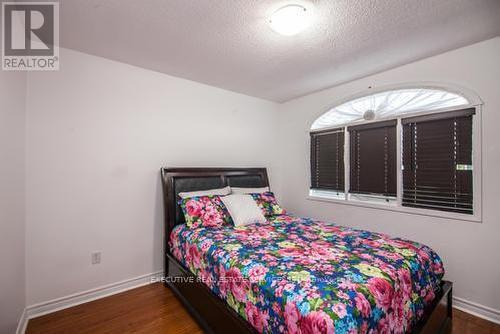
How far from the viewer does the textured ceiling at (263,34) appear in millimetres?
1684

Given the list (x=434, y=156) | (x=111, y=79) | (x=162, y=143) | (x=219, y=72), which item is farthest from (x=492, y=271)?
(x=111, y=79)

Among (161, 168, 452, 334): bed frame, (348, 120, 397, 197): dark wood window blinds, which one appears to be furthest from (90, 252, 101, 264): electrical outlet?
(348, 120, 397, 197): dark wood window blinds

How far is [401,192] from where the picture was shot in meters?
2.68

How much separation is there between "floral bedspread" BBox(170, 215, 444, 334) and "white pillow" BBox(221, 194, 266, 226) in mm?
259

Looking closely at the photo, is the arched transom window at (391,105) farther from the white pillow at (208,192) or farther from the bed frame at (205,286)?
the white pillow at (208,192)

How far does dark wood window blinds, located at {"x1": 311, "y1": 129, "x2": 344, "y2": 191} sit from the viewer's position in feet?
10.9

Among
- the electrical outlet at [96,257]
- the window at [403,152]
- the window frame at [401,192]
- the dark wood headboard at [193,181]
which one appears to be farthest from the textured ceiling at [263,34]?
the electrical outlet at [96,257]

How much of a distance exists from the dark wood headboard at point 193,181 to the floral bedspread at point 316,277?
48 cm

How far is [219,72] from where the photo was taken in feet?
9.33

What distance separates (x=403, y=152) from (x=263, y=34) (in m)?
2.01

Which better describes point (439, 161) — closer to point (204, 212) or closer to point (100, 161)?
point (204, 212)

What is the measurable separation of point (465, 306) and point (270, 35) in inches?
123

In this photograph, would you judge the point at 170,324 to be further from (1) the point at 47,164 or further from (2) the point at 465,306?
(2) the point at 465,306

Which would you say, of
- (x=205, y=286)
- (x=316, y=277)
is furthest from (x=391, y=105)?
(x=205, y=286)
